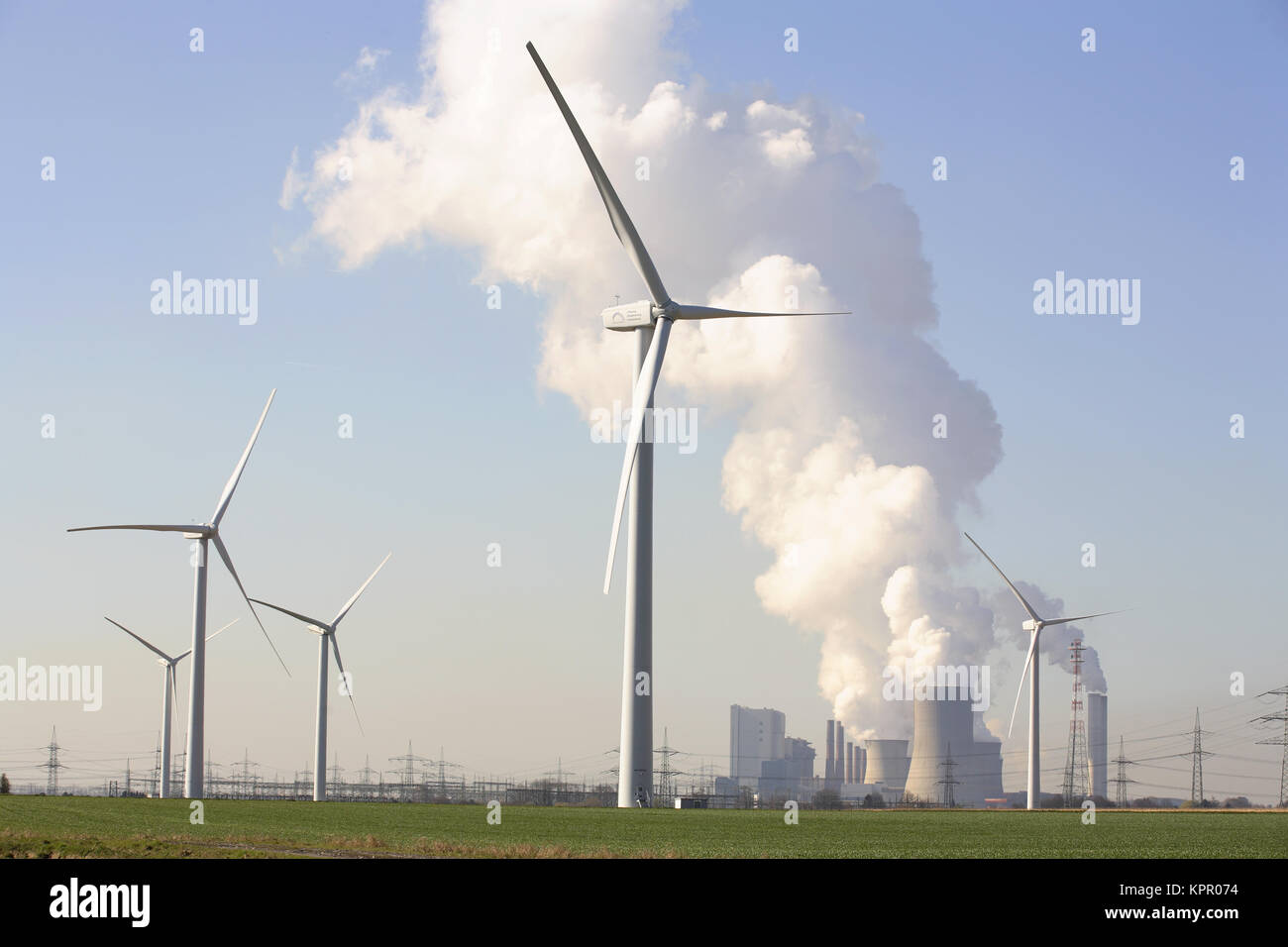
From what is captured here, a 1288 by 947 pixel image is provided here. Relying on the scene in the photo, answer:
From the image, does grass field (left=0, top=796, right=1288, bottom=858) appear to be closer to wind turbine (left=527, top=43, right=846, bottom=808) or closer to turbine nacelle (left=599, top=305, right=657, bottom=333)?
wind turbine (left=527, top=43, right=846, bottom=808)

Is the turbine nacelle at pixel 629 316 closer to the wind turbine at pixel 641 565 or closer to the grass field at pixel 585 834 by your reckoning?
the wind turbine at pixel 641 565

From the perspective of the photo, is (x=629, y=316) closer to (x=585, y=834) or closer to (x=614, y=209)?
(x=614, y=209)

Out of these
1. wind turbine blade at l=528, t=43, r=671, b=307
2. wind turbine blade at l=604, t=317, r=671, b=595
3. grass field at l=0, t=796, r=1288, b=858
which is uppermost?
wind turbine blade at l=528, t=43, r=671, b=307

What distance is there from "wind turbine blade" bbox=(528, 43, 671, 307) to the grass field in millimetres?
33521

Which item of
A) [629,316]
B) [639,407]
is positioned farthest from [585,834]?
[629,316]

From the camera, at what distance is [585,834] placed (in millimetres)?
60125

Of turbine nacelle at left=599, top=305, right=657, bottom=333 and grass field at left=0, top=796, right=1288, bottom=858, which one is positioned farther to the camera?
turbine nacelle at left=599, top=305, right=657, bottom=333

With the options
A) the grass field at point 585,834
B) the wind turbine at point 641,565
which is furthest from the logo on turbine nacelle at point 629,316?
the grass field at point 585,834

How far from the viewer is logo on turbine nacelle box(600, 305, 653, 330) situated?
316 feet

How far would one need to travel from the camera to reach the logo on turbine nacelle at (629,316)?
96.4 metres

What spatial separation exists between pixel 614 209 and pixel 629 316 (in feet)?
43.0

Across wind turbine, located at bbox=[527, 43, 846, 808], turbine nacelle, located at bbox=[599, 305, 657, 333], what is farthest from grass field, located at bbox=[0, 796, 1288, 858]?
turbine nacelle, located at bbox=[599, 305, 657, 333]
